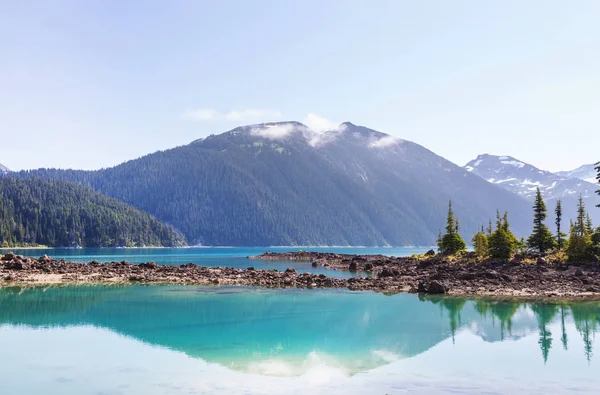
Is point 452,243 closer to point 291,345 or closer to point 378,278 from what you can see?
point 378,278

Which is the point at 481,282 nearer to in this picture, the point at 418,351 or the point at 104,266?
the point at 418,351

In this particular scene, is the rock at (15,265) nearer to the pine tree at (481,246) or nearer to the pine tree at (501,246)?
the pine tree at (501,246)

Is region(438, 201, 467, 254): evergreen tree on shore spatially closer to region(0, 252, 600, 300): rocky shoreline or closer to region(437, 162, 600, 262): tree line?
region(437, 162, 600, 262): tree line

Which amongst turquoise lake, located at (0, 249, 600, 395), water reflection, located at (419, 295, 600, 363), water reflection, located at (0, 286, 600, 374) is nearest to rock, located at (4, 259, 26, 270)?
water reflection, located at (0, 286, 600, 374)

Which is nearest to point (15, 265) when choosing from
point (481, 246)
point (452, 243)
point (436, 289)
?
point (436, 289)

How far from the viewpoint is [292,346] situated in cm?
2541

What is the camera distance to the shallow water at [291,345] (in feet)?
61.4

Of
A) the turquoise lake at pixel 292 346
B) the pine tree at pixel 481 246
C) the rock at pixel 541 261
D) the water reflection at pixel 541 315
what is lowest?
the water reflection at pixel 541 315

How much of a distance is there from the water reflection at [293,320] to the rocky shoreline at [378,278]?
236 inches

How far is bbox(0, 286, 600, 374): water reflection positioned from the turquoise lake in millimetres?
98

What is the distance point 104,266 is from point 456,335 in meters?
57.3

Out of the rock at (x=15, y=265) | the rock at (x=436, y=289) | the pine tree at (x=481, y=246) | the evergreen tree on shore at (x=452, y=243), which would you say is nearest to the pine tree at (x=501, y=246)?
the pine tree at (x=481, y=246)

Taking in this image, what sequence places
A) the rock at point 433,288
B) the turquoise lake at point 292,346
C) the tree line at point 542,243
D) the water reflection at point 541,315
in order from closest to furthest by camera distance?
the turquoise lake at point 292,346 → the water reflection at point 541,315 → the rock at point 433,288 → the tree line at point 542,243

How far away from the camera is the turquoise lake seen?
18641 millimetres
